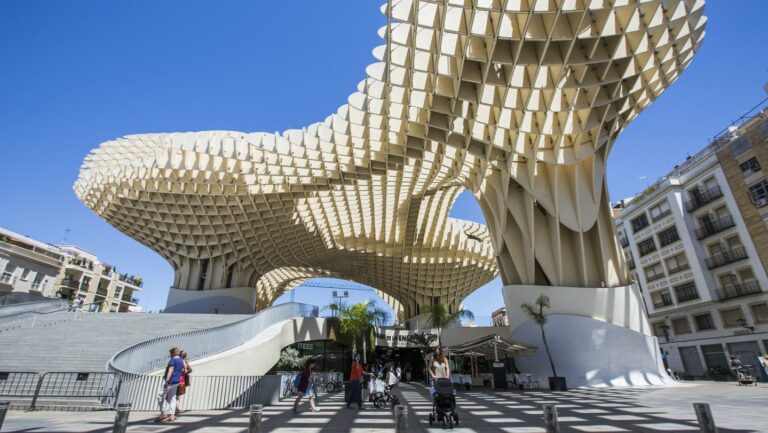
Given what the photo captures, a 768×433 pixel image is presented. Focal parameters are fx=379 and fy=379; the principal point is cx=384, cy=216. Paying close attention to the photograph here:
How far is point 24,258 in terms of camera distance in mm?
42938

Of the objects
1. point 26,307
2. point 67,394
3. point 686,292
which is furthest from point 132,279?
point 686,292

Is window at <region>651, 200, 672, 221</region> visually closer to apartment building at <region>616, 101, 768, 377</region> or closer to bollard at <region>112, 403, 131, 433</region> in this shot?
apartment building at <region>616, 101, 768, 377</region>

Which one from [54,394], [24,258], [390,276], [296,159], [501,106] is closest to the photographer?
[54,394]

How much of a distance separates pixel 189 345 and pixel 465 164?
17.7 metres

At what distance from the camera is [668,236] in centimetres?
3547

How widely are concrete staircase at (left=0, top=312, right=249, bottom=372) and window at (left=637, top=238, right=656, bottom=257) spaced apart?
1528 inches

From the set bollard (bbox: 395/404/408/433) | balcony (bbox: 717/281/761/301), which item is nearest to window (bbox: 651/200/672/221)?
balcony (bbox: 717/281/761/301)

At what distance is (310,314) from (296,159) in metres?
13.0

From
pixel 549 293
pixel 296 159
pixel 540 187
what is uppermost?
A: pixel 296 159

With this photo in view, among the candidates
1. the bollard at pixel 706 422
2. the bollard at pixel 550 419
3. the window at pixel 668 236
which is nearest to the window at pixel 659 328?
the window at pixel 668 236

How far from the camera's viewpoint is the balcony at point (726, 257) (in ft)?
94.9

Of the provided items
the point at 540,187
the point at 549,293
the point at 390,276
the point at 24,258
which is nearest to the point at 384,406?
the point at 549,293

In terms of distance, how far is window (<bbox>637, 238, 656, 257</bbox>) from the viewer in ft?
123

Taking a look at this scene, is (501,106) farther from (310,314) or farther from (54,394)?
(310,314)
